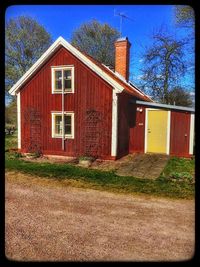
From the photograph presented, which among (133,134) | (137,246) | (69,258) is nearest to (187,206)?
(137,246)

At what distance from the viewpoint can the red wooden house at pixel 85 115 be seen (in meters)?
10.5

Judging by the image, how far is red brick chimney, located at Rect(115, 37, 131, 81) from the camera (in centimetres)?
1395

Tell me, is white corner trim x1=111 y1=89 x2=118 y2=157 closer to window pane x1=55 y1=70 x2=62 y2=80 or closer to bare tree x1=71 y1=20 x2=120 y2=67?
window pane x1=55 y1=70 x2=62 y2=80

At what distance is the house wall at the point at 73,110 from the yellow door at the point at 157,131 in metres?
2.42

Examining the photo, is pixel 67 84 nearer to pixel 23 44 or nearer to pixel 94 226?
pixel 94 226

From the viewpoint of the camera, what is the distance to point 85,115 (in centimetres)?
1077

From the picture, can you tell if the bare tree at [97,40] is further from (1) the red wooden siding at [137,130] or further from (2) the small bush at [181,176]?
(2) the small bush at [181,176]

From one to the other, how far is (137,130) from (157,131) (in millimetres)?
947

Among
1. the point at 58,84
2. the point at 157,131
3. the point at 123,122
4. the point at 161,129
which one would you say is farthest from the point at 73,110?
the point at 161,129

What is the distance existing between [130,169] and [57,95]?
16.5 feet

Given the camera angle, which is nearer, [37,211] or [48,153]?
[37,211]
